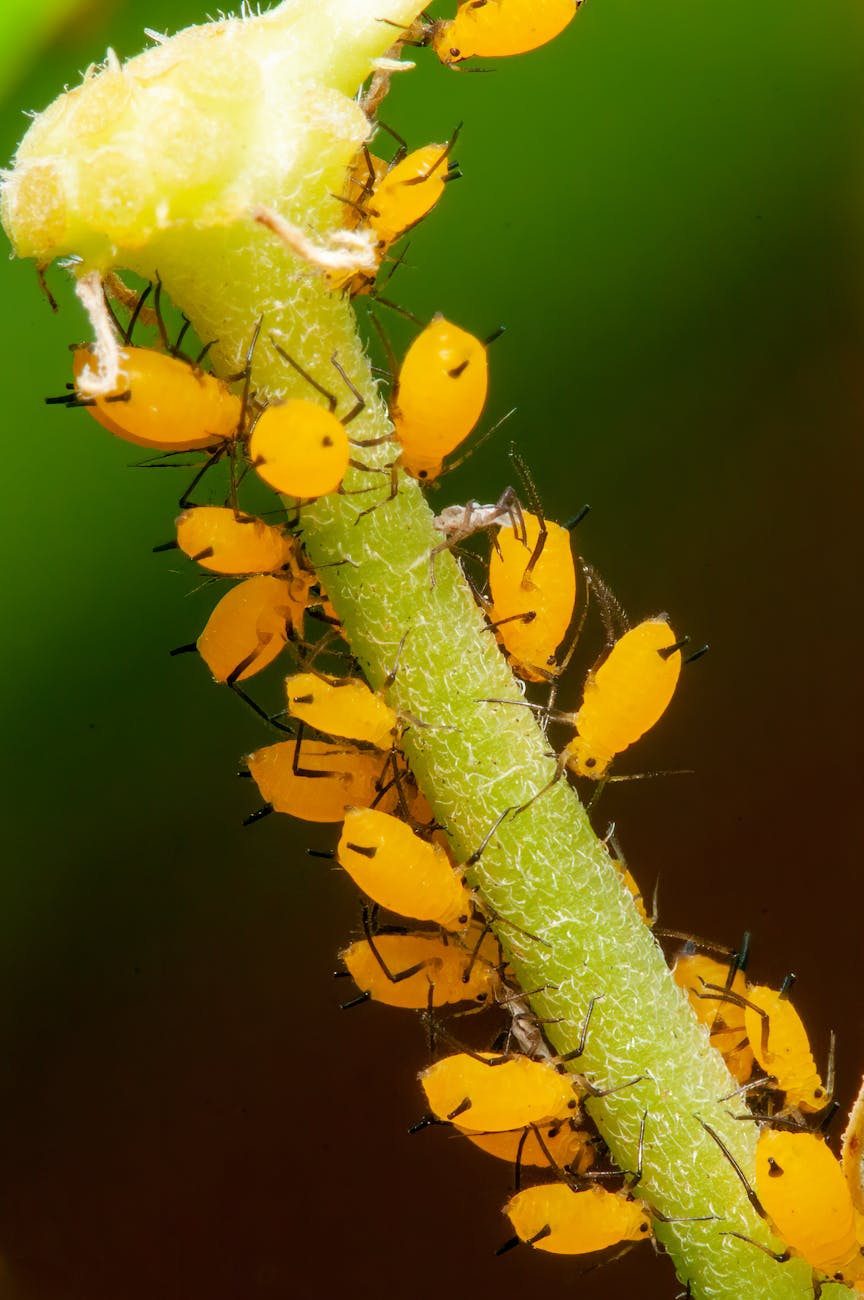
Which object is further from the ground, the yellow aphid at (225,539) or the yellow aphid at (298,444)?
the yellow aphid at (298,444)

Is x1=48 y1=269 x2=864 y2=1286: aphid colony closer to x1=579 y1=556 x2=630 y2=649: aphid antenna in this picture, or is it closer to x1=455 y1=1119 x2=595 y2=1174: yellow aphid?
x1=455 y1=1119 x2=595 y2=1174: yellow aphid

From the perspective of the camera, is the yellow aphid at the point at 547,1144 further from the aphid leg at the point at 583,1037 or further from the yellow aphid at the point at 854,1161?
the yellow aphid at the point at 854,1161

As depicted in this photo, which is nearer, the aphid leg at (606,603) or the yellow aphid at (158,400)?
the yellow aphid at (158,400)

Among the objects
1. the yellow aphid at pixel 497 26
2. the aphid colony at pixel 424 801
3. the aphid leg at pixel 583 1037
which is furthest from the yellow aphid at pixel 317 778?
the yellow aphid at pixel 497 26

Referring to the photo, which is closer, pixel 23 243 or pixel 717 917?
pixel 23 243

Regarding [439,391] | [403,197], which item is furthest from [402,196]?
[439,391]

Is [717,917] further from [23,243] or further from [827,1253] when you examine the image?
[23,243]

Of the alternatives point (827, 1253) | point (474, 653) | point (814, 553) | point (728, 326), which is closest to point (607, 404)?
point (728, 326)

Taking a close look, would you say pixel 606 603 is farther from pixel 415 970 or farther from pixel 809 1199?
pixel 809 1199
